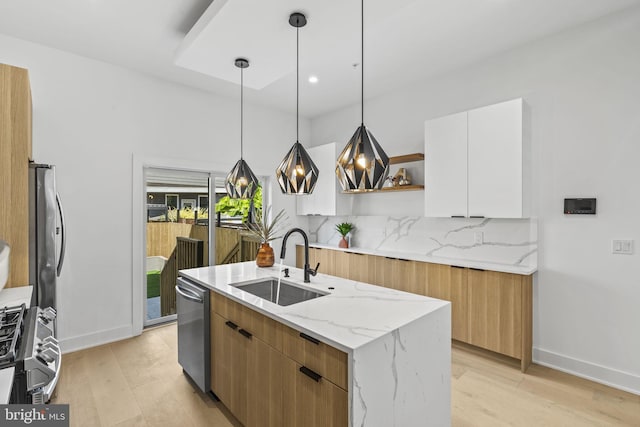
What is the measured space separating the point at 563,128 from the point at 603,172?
1.58 ft

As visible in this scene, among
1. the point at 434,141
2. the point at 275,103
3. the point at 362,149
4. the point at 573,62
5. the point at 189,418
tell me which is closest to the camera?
the point at 362,149

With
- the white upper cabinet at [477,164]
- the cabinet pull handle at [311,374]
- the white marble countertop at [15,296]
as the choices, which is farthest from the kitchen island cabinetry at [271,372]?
the white upper cabinet at [477,164]

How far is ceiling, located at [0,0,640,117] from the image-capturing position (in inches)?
83.4

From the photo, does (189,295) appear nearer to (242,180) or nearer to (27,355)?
(242,180)

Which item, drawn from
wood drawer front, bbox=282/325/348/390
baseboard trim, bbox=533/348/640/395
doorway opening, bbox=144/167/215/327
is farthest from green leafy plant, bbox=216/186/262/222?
baseboard trim, bbox=533/348/640/395

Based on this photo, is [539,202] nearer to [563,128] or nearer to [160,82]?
[563,128]

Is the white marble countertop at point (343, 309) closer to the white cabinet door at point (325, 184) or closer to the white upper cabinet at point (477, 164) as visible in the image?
the white upper cabinet at point (477, 164)

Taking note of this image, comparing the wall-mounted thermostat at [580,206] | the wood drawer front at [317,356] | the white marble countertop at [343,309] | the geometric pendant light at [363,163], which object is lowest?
the wood drawer front at [317,356]

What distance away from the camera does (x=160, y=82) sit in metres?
3.67

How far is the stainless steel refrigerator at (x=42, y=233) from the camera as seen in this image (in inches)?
85.8

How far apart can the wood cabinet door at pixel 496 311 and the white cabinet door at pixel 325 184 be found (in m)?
2.11

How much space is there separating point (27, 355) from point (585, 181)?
Result: 11.8 ft

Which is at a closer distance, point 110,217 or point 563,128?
point 563,128

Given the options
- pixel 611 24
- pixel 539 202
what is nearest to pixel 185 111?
pixel 539 202
